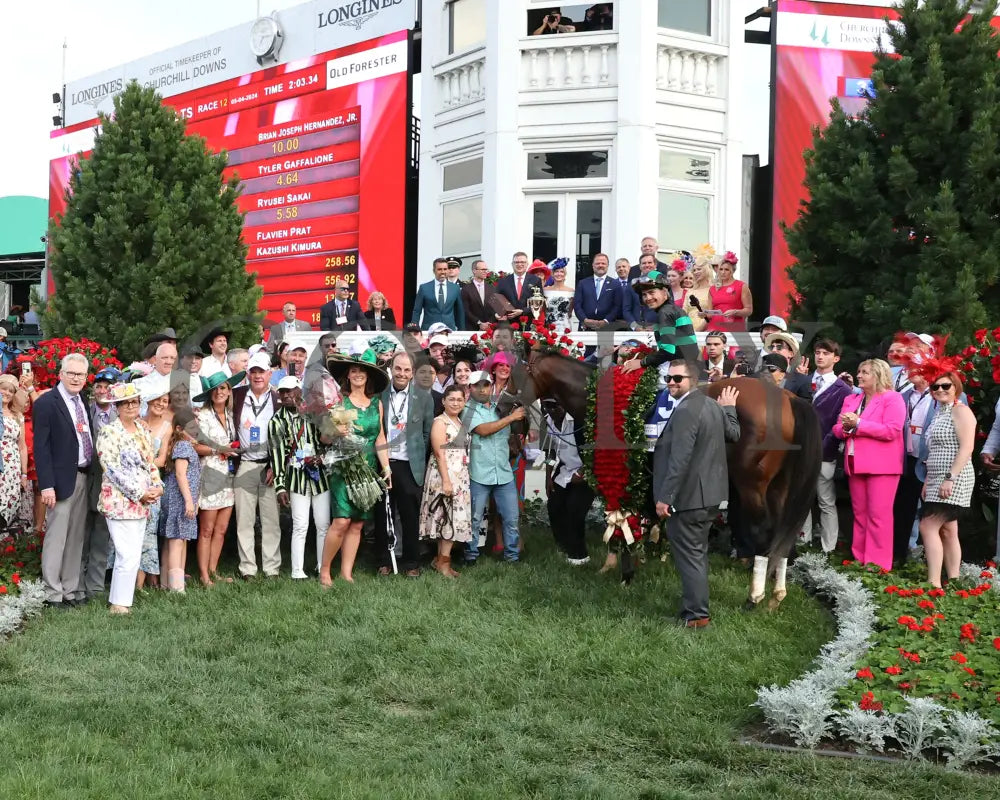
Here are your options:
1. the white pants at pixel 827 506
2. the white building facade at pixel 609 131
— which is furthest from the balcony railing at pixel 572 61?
the white pants at pixel 827 506

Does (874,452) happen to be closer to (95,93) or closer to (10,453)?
(10,453)

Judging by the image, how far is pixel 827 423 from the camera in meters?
→ 9.89

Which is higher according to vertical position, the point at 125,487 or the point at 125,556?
the point at 125,487

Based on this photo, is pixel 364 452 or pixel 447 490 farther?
pixel 447 490

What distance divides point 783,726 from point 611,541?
3.33m

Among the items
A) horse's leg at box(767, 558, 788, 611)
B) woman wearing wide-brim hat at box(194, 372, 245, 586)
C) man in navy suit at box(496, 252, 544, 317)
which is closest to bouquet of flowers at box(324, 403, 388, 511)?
woman wearing wide-brim hat at box(194, 372, 245, 586)

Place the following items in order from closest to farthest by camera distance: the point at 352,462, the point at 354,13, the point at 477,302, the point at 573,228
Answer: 1. the point at 352,462
2. the point at 477,302
3. the point at 573,228
4. the point at 354,13

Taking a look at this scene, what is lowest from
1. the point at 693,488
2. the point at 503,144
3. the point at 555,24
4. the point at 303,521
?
the point at 303,521

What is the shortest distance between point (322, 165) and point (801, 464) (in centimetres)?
1503

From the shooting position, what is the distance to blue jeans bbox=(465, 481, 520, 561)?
980 cm

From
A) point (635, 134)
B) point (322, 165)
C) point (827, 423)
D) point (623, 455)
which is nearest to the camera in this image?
point (623, 455)

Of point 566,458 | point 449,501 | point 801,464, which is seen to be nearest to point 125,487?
point 449,501

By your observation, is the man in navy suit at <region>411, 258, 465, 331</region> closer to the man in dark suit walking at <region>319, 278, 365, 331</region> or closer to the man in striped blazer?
the man in dark suit walking at <region>319, 278, 365, 331</region>

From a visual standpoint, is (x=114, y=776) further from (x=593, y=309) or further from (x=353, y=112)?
(x=353, y=112)
